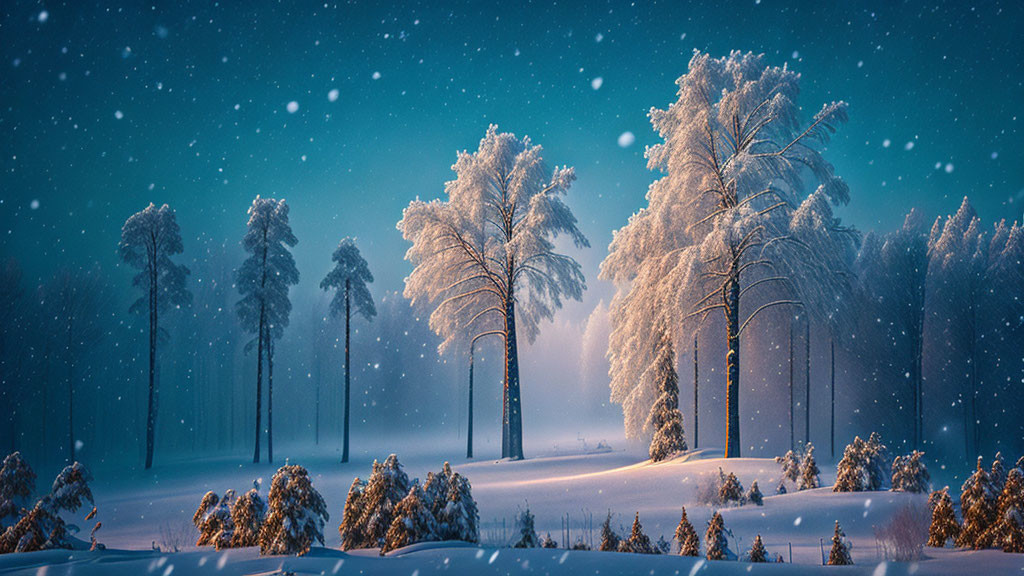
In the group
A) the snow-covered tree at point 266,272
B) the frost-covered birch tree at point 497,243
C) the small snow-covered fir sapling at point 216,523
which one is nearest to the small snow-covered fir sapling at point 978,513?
the small snow-covered fir sapling at point 216,523

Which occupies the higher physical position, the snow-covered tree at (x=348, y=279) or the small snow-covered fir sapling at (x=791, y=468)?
the snow-covered tree at (x=348, y=279)

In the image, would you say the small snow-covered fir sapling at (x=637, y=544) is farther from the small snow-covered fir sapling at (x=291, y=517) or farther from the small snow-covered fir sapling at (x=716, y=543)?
the small snow-covered fir sapling at (x=291, y=517)

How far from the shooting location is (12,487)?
9227mm

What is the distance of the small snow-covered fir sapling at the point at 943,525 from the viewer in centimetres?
780

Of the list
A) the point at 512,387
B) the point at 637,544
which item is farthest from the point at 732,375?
the point at 637,544

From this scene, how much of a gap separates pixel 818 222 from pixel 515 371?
40.9 ft

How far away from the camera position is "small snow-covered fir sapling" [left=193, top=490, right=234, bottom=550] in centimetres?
844

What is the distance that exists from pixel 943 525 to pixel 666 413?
43.4 ft

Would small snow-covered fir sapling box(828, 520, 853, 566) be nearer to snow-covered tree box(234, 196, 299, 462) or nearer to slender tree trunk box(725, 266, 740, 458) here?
slender tree trunk box(725, 266, 740, 458)

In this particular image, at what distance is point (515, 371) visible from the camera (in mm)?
24719

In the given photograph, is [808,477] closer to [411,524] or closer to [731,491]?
[731,491]

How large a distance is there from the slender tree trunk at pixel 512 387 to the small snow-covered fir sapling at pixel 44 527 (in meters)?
16.8

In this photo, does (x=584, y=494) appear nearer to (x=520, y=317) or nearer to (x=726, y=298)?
(x=726, y=298)

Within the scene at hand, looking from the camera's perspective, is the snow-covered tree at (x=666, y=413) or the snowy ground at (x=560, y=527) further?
the snow-covered tree at (x=666, y=413)
